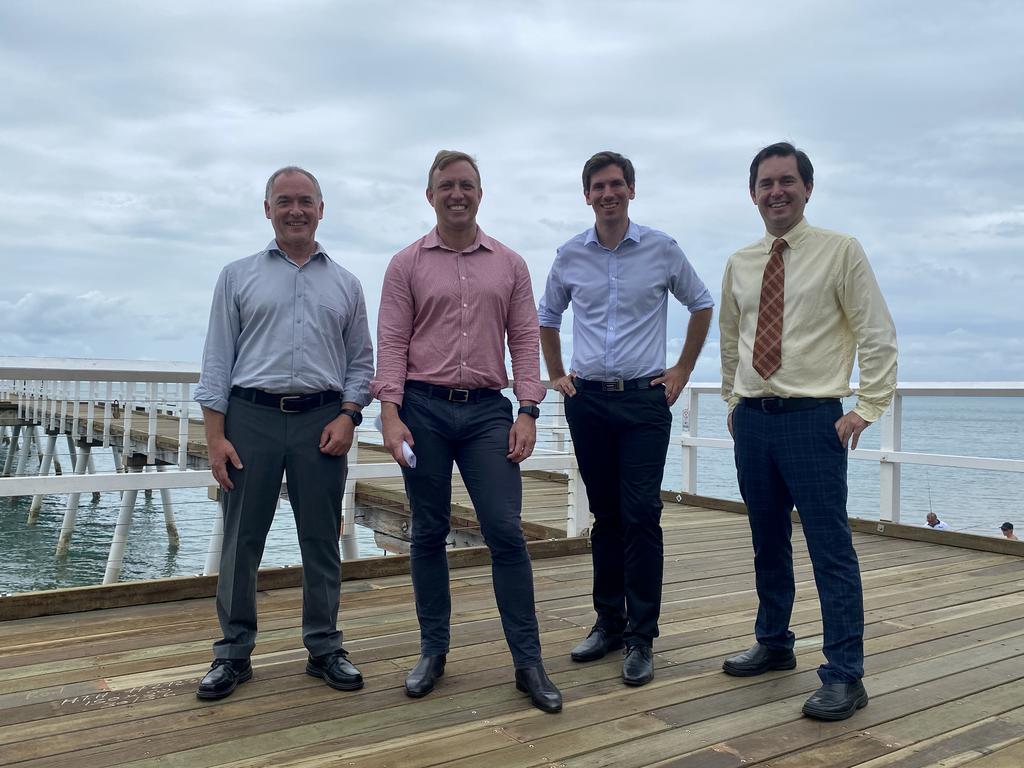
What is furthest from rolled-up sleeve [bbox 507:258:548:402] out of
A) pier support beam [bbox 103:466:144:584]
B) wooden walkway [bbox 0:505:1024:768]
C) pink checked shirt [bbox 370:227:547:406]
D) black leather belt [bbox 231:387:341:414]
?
pier support beam [bbox 103:466:144:584]

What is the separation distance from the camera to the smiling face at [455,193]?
2.60 m

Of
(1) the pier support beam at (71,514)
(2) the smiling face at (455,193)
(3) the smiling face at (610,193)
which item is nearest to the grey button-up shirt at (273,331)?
(2) the smiling face at (455,193)

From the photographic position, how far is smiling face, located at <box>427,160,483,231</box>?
2604 mm

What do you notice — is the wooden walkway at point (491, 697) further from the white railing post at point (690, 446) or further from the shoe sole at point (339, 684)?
the white railing post at point (690, 446)

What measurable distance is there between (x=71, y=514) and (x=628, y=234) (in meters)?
14.1

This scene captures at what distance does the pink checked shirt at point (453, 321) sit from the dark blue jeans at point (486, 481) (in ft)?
0.26

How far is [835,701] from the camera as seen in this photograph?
2459 millimetres

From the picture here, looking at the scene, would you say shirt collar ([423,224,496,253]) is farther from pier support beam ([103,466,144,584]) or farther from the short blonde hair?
pier support beam ([103,466,144,584])

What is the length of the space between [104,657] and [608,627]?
1734mm

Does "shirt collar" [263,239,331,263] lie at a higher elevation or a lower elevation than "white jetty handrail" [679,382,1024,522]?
higher

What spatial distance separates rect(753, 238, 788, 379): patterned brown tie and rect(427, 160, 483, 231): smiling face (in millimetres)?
937

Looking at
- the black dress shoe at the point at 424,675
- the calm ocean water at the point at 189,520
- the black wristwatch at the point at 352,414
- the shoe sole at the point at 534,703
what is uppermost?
the black wristwatch at the point at 352,414

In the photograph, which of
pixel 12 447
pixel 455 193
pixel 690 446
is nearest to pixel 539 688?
pixel 455 193

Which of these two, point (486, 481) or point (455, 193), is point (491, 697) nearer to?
point (486, 481)
